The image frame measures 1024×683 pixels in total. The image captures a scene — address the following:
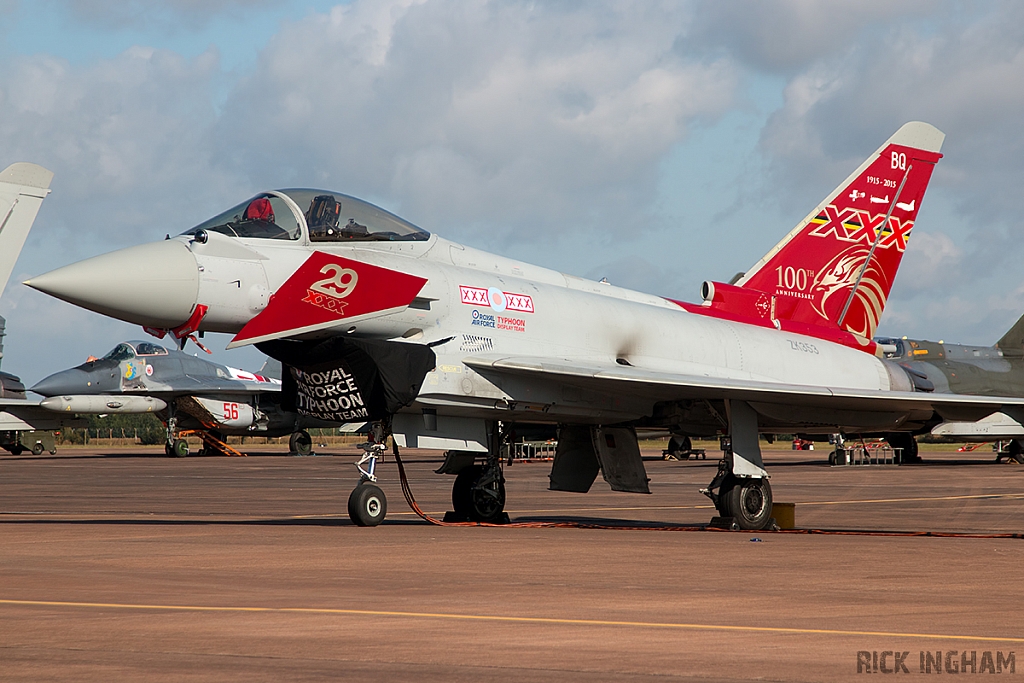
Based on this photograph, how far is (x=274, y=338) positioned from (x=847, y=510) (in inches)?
369

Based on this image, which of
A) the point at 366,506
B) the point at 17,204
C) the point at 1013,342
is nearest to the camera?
the point at 366,506

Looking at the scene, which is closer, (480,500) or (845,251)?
(480,500)

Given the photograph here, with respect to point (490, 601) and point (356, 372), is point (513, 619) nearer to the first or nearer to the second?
point (490, 601)

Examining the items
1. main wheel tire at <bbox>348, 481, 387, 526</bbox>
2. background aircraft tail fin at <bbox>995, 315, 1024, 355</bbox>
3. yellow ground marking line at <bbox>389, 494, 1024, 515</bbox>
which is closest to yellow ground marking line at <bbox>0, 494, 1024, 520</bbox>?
yellow ground marking line at <bbox>389, 494, 1024, 515</bbox>

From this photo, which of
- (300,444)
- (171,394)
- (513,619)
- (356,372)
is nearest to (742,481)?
(356,372)

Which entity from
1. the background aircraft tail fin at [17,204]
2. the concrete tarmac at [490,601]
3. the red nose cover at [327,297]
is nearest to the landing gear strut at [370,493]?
the concrete tarmac at [490,601]

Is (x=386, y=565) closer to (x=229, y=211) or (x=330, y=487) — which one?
(x=229, y=211)

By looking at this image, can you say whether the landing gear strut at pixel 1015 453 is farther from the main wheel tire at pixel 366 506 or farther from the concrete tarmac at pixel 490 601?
the main wheel tire at pixel 366 506

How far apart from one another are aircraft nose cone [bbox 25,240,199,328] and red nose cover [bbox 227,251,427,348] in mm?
692

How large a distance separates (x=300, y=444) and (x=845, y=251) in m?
35.2

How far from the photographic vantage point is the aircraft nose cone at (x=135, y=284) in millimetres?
10891

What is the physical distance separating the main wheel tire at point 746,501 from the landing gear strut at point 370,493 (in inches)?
152

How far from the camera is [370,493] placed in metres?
12.5

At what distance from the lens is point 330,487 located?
23.6 m
